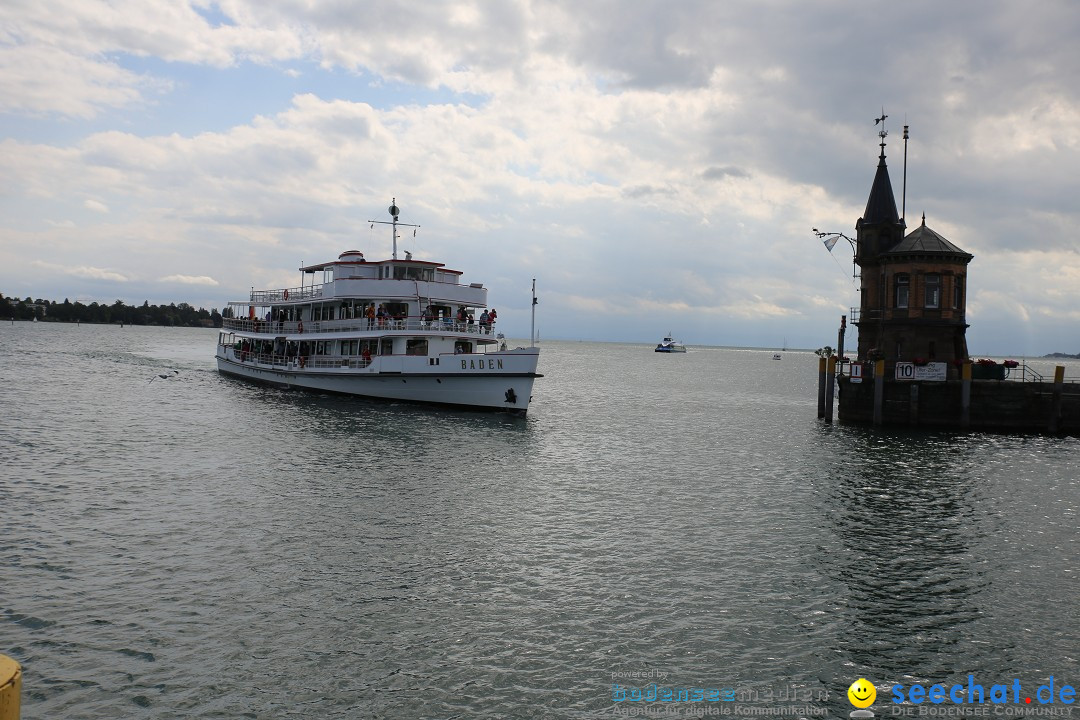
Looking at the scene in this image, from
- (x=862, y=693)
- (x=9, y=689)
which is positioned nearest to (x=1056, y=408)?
(x=862, y=693)

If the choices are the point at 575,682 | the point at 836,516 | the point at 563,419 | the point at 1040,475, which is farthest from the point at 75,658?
the point at 563,419

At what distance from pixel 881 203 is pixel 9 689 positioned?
47493mm

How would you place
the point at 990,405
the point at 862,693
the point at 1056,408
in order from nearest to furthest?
the point at 862,693 → the point at 1056,408 → the point at 990,405

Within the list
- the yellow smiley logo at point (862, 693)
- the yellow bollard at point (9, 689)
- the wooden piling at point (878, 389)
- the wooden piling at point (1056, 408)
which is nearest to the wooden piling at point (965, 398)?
the wooden piling at point (878, 389)

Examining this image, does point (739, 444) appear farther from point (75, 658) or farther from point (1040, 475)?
point (75, 658)

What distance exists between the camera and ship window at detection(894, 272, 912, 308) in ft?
127

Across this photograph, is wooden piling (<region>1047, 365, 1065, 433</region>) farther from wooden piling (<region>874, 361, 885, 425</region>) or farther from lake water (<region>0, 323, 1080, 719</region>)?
lake water (<region>0, 323, 1080, 719</region>)

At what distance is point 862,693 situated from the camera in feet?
31.8

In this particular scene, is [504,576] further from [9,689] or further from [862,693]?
[9,689]

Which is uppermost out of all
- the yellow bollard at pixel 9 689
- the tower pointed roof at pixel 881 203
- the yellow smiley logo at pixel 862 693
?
the tower pointed roof at pixel 881 203

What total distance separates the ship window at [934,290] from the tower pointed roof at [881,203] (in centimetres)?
577

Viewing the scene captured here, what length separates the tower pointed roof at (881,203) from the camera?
42969mm

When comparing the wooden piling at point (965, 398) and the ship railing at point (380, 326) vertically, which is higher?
the ship railing at point (380, 326)

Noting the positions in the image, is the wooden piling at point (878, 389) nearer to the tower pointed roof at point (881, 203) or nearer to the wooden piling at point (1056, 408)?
the wooden piling at point (1056, 408)
